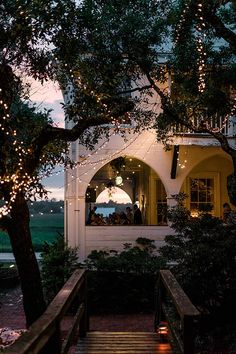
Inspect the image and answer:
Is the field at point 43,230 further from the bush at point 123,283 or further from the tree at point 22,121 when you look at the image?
the tree at point 22,121

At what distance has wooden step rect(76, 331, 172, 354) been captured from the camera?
6.80 metres

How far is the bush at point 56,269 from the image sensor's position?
1393 cm

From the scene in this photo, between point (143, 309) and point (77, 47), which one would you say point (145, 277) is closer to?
point (143, 309)

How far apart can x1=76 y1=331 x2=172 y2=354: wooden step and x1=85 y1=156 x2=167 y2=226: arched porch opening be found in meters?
9.80

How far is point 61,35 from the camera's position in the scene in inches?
379

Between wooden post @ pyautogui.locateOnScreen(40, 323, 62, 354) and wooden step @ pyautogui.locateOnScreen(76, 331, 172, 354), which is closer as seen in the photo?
wooden post @ pyautogui.locateOnScreen(40, 323, 62, 354)

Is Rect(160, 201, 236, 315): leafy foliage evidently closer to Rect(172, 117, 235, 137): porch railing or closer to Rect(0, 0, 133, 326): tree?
Rect(0, 0, 133, 326): tree

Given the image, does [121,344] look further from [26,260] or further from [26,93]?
[26,93]

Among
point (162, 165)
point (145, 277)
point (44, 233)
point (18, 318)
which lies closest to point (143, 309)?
point (145, 277)

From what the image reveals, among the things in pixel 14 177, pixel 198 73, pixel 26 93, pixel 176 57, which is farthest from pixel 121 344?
pixel 176 57

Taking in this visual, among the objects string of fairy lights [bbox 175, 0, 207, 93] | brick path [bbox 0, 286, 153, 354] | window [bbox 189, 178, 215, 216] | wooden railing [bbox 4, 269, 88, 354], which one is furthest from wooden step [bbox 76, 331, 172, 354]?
window [bbox 189, 178, 215, 216]

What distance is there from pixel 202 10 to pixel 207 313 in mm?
6082

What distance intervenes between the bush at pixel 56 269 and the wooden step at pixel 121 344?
19.0 feet

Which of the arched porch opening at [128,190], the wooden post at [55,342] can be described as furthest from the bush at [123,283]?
the wooden post at [55,342]
